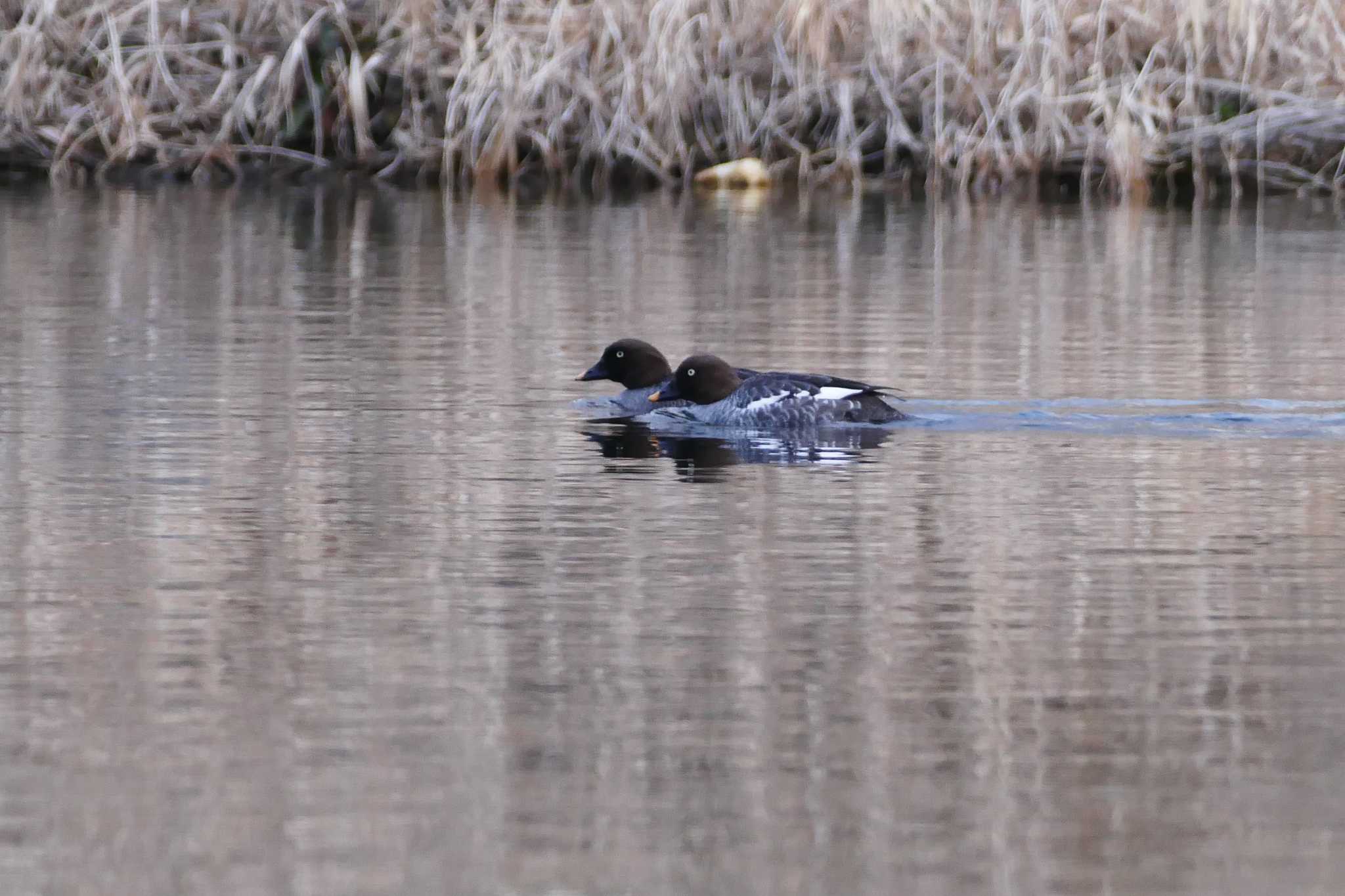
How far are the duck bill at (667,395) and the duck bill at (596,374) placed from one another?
0.50 metres

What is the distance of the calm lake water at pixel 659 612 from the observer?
4172 mm

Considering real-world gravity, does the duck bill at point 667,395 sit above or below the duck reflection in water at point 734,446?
above

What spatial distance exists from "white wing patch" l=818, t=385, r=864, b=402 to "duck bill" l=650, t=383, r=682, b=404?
95cm

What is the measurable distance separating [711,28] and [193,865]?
17804mm

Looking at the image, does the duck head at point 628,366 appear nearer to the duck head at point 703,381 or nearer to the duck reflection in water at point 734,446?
the duck head at point 703,381

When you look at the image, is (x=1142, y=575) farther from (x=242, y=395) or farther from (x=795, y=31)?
(x=795, y=31)

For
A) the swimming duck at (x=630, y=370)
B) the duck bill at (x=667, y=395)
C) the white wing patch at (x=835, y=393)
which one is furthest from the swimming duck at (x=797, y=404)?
the swimming duck at (x=630, y=370)

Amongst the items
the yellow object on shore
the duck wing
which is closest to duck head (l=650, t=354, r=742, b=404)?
the duck wing

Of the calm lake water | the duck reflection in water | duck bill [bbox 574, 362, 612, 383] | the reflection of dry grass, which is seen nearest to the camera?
the calm lake water

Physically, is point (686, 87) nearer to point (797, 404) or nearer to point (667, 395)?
point (667, 395)

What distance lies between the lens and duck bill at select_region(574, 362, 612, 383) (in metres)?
10.6

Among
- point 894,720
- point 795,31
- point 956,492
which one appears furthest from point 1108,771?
point 795,31

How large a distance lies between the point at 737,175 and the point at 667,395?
1252 cm

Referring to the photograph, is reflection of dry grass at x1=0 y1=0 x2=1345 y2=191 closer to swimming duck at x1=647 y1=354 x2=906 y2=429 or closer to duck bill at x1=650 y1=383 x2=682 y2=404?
duck bill at x1=650 y1=383 x2=682 y2=404
